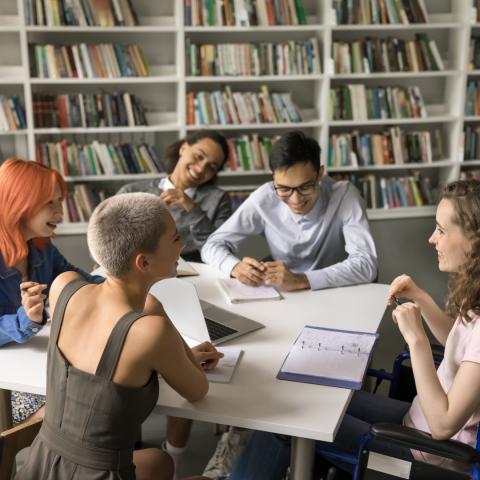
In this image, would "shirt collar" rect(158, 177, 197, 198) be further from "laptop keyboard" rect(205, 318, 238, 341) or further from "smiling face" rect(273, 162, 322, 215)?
"laptop keyboard" rect(205, 318, 238, 341)

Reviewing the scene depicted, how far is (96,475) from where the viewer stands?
1.48 m

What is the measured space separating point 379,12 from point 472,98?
3.25ft

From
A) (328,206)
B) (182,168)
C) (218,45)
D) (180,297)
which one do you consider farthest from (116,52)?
(180,297)

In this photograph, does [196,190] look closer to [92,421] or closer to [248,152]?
[248,152]

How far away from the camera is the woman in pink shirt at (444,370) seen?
153 cm

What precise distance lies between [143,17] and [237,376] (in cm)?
367

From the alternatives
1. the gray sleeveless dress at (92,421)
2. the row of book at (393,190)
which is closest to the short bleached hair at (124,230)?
the gray sleeveless dress at (92,421)

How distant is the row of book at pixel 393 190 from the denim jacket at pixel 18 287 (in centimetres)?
315

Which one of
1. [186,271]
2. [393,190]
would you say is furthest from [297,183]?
[393,190]

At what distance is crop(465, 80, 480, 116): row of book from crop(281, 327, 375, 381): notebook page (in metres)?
3.68

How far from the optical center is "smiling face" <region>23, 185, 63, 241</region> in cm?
216

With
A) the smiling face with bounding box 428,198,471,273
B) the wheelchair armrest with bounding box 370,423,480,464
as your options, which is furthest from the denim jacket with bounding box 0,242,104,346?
the smiling face with bounding box 428,198,471,273

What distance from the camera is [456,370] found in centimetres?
170

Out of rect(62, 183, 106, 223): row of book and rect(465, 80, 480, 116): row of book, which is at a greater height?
rect(465, 80, 480, 116): row of book
